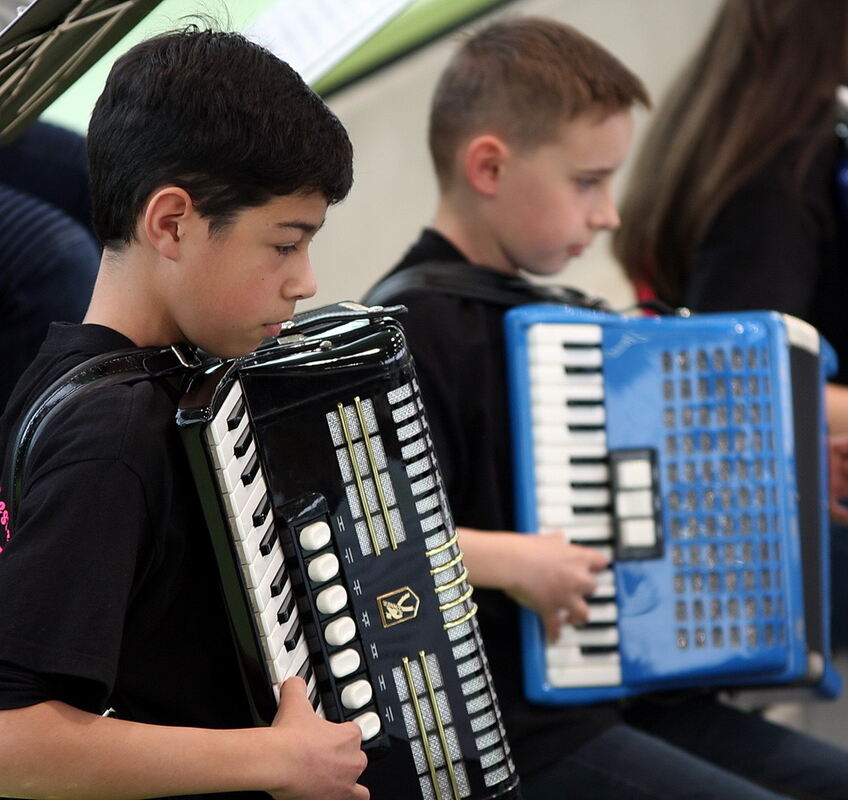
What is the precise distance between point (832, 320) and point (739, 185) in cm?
29

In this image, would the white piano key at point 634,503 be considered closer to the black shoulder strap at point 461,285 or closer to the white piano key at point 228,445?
the black shoulder strap at point 461,285

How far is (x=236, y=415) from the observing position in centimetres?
93

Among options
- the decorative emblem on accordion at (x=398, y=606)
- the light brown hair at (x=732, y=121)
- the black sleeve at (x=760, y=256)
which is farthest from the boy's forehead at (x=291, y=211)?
the light brown hair at (x=732, y=121)

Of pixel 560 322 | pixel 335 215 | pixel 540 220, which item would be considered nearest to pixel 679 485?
pixel 560 322

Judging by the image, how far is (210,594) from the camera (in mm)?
973

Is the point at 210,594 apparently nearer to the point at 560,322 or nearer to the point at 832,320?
the point at 560,322

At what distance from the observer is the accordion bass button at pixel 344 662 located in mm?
995

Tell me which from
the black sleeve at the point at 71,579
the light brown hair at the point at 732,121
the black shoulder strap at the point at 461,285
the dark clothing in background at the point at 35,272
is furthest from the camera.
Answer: the light brown hair at the point at 732,121

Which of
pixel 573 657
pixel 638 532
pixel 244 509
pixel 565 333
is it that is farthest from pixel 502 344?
pixel 244 509

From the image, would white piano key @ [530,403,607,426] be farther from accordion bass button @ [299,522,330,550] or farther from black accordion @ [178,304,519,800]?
accordion bass button @ [299,522,330,550]

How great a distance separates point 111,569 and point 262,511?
0.44 feet

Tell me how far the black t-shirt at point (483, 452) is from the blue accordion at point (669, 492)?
30mm

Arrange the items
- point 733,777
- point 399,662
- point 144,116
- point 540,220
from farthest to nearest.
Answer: point 540,220 → point 733,777 → point 399,662 → point 144,116

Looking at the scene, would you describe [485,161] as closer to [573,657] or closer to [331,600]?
[573,657]
